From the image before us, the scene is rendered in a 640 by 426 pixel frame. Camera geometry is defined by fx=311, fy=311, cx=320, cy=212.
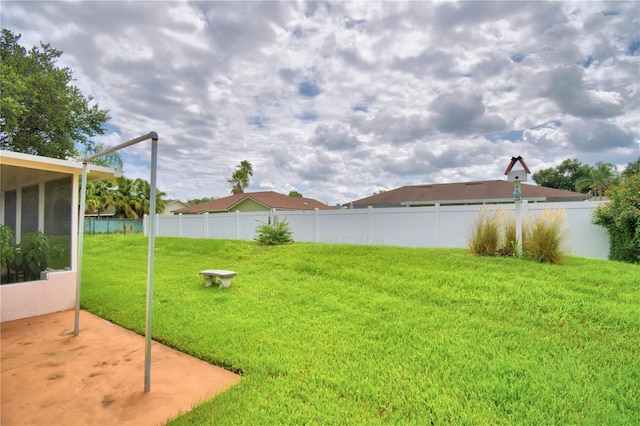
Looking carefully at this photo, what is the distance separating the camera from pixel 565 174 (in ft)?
111

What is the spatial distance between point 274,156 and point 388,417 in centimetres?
1642

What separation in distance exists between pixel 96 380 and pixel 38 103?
12.9 meters

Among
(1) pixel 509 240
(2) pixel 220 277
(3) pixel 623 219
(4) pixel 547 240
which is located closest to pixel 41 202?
(2) pixel 220 277

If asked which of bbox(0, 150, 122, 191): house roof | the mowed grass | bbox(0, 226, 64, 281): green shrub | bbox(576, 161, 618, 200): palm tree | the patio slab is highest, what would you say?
bbox(576, 161, 618, 200): palm tree

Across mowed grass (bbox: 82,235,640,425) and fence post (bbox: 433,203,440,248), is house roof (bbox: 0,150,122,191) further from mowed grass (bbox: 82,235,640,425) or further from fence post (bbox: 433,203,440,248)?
fence post (bbox: 433,203,440,248)

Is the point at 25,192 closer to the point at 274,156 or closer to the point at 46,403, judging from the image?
the point at 46,403

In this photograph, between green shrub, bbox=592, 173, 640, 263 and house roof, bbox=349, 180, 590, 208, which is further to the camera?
house roof, bbox=349, 180, 590, 208

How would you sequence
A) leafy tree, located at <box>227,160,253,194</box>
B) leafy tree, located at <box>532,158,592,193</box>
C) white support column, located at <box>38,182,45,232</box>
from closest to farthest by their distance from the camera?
white support column, located at <box>38,182,45,232</box> < leafy tree, located at <box>532,158,592,193</box> < leafy tree, located at <box>227,160,253,194</box>

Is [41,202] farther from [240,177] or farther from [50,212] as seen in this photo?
[240,177]

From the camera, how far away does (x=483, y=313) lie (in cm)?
411

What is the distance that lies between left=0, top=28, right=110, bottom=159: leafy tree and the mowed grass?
8153 millimetres

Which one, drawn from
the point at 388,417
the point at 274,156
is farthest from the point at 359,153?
the point at 388,417

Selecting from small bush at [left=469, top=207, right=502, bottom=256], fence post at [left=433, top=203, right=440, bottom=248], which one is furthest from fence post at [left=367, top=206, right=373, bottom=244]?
small bush at [left=469, top=207, right=502, bottom=256]

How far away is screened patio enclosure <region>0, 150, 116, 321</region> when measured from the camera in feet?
17.0
